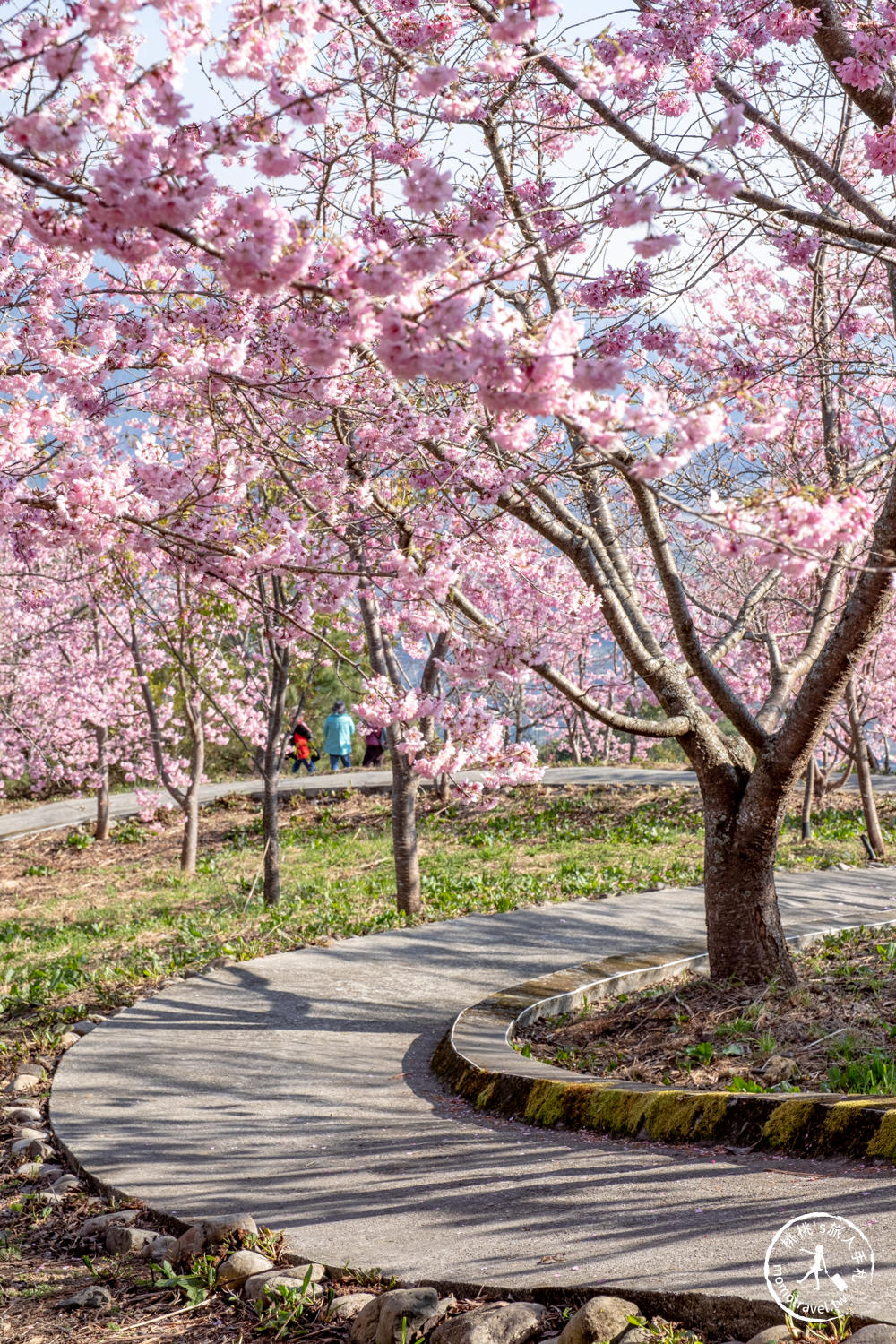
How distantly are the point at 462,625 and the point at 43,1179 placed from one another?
3.16 m

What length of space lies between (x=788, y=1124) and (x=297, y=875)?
341 inches

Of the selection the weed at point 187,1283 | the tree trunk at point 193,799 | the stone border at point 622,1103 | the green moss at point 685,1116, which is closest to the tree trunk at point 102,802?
the tree trunk at point 193,799

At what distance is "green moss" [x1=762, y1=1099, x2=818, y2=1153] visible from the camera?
3510 mm

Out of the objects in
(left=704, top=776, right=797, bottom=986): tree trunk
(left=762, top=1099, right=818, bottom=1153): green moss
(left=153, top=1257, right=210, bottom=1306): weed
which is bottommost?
(left=153, top=1257, right=210, bottom=1306): weed

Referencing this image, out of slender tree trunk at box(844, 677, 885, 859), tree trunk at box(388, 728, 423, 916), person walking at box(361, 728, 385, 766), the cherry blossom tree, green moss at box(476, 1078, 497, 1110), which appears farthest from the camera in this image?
person walking at box(361, 728, 385, 766)

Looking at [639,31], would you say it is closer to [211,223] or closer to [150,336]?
[150,336]

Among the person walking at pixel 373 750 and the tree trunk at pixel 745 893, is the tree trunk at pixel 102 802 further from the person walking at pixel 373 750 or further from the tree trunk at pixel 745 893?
the tree trunk at pixel 745 893

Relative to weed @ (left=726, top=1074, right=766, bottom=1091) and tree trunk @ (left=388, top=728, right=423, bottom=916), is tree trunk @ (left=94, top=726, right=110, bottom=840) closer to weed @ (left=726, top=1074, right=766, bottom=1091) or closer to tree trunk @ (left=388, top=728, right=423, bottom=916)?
tree trunk @ (left=388, top=728, right=423, bottom=916)

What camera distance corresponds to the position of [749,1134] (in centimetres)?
363

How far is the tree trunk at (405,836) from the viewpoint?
8367mm

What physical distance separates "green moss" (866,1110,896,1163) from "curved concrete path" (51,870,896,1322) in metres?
0.12

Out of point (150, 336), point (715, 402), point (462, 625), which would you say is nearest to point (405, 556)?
point (462, 625)

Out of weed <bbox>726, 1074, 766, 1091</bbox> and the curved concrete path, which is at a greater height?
weed <bbox>726, 1074, 766, 1091</bbox>

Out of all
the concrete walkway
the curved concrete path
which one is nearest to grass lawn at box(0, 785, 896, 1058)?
the concrete walkway
